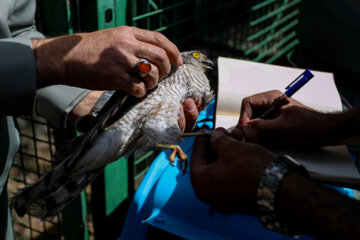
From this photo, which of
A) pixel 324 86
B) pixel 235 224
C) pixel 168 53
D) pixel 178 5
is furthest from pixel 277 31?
pixel 235 224

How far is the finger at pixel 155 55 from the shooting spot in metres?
1.47

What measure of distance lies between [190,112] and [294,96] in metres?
0.65

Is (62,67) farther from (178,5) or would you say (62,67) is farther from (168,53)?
(178,5)

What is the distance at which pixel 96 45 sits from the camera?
1.45 meters

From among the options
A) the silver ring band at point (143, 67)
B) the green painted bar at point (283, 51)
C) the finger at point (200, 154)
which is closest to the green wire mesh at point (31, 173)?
the silver ring band at point (143, 67)

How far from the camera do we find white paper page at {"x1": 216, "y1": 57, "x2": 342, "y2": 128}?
1903mm

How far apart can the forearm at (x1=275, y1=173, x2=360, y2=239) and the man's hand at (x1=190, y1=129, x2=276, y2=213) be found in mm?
99

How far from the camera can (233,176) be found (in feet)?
3.98

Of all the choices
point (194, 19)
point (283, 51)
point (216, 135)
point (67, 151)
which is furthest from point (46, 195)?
point (283, 51)

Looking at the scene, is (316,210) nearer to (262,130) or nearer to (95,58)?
(262,130)

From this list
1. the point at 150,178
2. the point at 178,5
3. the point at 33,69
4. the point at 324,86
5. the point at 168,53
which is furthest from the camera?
the point at 178,5

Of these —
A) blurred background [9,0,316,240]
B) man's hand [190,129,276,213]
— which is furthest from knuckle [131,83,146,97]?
blurred background [9,0,316,240]

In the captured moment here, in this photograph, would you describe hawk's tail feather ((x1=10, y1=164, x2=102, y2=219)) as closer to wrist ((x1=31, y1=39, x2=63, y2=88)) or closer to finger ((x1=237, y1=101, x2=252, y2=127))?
wrist ((x1=31, y1=39, x2=63, y2=88))

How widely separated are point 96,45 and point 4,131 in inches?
28.8
